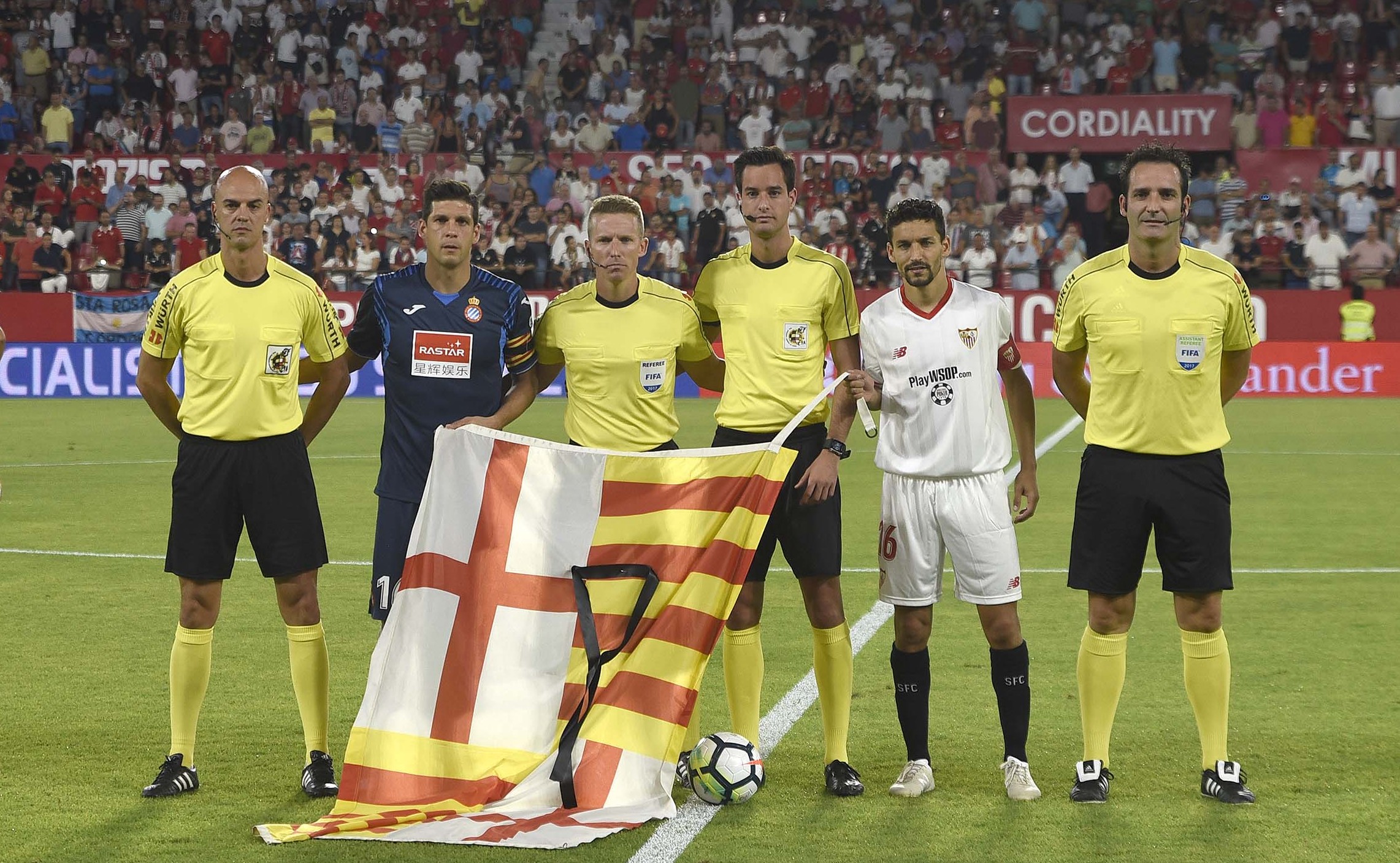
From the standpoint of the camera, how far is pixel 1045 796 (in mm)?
5445

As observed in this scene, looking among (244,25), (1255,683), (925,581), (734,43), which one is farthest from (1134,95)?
(925,581)

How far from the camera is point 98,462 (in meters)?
15.3

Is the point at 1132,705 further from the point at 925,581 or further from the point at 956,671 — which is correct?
the point at 925,581

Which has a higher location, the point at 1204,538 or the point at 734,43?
the point at 734,43

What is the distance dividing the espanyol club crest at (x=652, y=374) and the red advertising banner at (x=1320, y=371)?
16.3 m

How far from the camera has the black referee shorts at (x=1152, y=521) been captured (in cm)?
532

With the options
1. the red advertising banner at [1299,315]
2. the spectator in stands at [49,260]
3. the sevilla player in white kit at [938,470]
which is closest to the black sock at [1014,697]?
the sevilla player in white kit at [938,470]

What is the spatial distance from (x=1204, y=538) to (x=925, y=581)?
0.95 m

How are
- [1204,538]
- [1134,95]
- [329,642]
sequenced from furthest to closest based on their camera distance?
[1134,95] → [329,642] → [1204,538]

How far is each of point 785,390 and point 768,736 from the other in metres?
1.44

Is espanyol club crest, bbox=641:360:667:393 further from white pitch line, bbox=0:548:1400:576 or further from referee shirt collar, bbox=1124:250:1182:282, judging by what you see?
white pitch line, bbox=0:548:1400:576

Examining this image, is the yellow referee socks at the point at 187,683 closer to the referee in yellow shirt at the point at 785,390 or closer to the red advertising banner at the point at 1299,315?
the referee in yellow shirt at the point at 785,390

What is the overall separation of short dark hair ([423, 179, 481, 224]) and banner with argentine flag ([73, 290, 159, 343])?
730 inches

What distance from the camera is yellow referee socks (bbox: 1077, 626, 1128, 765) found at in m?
5.45
